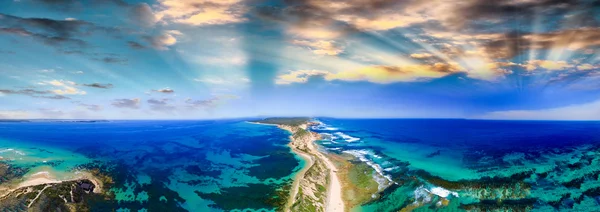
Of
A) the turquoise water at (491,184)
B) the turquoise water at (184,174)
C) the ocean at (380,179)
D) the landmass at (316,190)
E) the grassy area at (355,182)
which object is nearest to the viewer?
the turquoise water at (491,184)

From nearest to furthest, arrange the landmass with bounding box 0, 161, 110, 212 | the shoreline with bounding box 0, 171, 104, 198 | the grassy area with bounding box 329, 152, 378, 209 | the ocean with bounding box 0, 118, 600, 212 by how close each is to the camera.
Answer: the landmass with bounding box 0, 161, 110, 212, the ocean with bounding box 0, 118, 600, 212, the shoreline with bounding box 0, 171, 104, 198, the grassy area with bounding box 329, 152, 378, 209

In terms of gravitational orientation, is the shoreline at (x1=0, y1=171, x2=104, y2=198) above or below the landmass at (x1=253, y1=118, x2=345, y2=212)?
above

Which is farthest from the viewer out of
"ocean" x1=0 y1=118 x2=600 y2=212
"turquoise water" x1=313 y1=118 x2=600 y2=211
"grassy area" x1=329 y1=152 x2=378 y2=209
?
"grassy area" x1=329 y1=152 x2=378 y2=209

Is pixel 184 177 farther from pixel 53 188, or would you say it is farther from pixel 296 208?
pixel 296 208

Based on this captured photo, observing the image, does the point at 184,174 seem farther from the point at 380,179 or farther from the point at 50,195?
the point at 380,179

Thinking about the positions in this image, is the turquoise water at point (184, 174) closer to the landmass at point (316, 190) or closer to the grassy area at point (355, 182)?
the landmass at point (316, 190)

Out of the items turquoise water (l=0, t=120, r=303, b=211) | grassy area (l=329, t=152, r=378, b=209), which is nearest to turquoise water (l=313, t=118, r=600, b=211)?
grassy area (l=329, t=152, r=378, b=209)

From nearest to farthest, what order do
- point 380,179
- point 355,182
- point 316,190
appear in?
point 316,190, point 380,179, point 355,182

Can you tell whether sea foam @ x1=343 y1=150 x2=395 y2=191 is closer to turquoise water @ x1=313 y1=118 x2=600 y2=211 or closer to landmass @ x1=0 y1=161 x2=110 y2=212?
turquoise water @ x1=313 y1=118 x2=600 y2=211

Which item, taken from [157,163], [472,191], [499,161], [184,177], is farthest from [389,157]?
[157,163]

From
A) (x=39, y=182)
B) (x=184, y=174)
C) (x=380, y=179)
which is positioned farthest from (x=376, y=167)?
(x=39, y=182)

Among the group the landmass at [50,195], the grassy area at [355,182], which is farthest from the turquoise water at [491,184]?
the landmass at [50,195]
